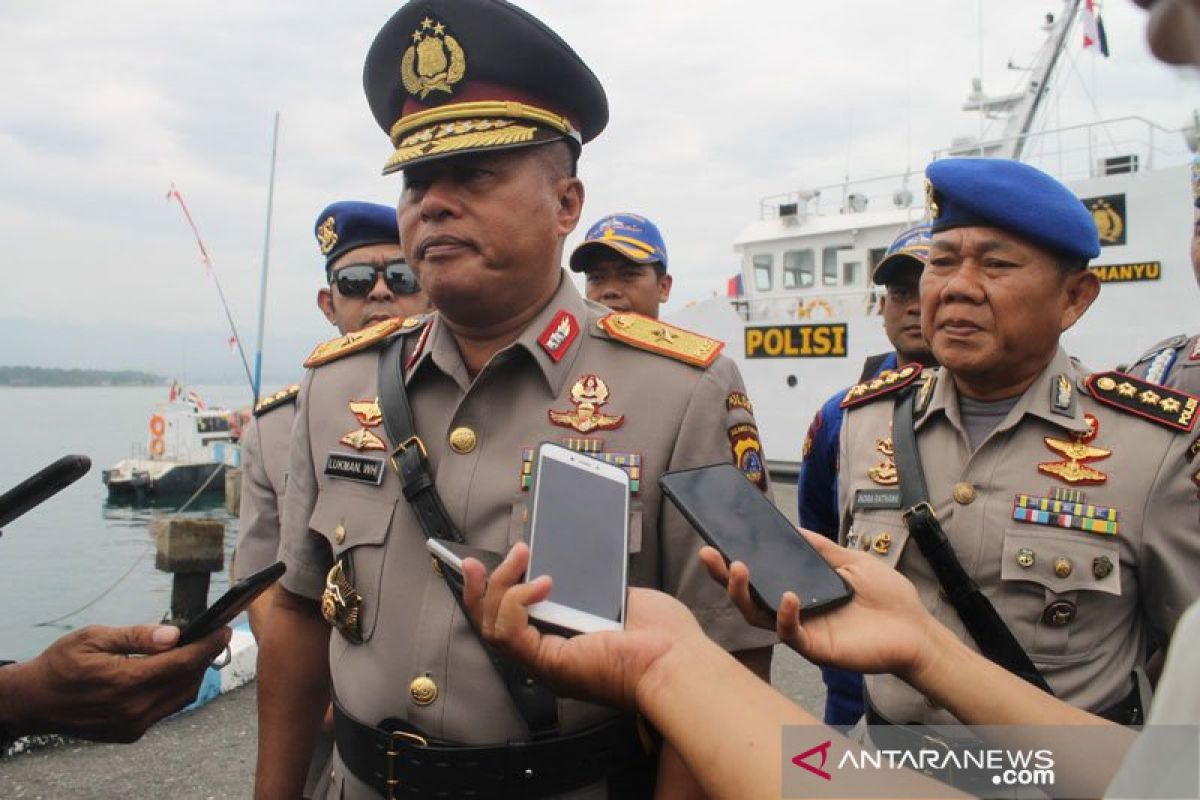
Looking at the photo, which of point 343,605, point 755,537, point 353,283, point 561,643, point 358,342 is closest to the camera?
point 561,643

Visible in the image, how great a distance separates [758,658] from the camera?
183 cm

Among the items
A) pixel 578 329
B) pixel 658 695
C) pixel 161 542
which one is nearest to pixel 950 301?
pixel 578 329

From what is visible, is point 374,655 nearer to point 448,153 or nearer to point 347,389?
point 347,389

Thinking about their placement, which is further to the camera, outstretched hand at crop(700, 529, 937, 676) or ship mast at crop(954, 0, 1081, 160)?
ship mast at crop(954, 0, 1081, 160)

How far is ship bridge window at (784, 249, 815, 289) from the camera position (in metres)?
16.8

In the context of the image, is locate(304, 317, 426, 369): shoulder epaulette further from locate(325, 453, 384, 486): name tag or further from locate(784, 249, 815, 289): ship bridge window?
locate(784, 249, 815, 289): ship bridge window

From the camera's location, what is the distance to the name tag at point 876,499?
7.38 ft

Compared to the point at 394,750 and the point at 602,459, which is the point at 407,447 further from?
the point at 394,750

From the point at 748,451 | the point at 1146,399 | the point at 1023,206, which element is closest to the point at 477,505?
the point at 748,451

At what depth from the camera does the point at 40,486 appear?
5.45ft

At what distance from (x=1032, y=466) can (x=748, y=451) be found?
0.75 metres

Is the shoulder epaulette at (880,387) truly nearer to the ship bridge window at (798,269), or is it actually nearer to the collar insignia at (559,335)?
the collar insignia at (559,335)

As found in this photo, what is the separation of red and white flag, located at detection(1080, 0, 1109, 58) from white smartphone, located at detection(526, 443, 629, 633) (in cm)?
1530

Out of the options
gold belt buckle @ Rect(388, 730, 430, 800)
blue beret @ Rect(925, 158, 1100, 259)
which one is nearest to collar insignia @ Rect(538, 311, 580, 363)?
gold belt buckle @ Rect(388, 730, 430, 800)
